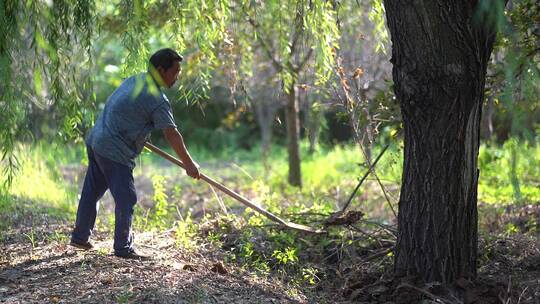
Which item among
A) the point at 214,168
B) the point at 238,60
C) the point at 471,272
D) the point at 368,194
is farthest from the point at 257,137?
the point at 471,272

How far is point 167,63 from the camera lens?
18.2 ft

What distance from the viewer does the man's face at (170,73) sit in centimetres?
557

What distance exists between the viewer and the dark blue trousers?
561 cm

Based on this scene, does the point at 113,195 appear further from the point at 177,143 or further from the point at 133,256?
the point at 177,143

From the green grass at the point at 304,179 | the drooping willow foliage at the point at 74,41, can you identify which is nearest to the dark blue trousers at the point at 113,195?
the drooping willow foliage at the point at 74,41

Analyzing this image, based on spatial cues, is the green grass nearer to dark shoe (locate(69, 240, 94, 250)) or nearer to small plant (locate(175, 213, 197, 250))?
small plant (locate(175, 213, 197, 250))

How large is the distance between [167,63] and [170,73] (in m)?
0.08

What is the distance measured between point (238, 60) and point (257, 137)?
1335 cm

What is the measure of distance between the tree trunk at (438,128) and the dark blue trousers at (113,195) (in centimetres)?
210

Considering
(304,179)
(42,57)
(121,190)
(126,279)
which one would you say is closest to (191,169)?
(121,190)

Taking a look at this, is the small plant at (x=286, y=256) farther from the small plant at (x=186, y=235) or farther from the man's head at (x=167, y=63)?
the man's head at (x=167, y=63)

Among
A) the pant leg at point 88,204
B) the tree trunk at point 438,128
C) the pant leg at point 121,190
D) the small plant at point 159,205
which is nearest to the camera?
the tree trunk at point 438,128

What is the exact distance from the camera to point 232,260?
621cm

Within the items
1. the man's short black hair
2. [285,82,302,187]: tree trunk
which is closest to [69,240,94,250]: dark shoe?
the man's short black hair
